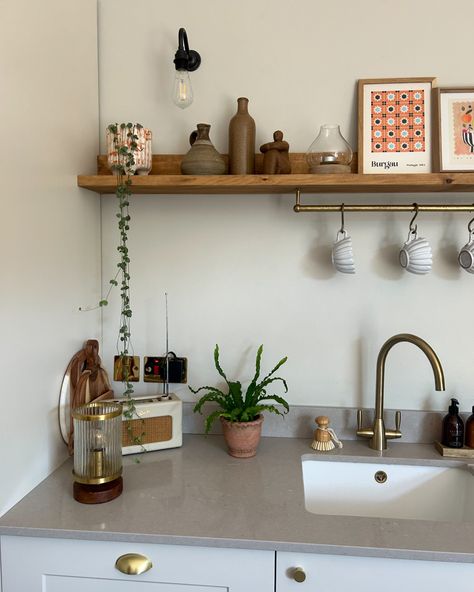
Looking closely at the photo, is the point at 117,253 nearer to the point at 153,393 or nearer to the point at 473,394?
the point at 153,393

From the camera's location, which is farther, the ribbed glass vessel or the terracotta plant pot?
the terracotta plant pot

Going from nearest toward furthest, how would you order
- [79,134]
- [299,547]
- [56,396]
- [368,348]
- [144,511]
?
[299,547] < [144,511] < [56,396] < [79,134] < [368,348]

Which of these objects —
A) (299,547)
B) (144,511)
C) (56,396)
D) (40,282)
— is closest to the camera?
(299,547)

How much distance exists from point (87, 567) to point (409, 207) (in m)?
1.30

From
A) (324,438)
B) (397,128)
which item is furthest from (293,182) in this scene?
(324,438)

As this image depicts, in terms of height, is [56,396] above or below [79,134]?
below

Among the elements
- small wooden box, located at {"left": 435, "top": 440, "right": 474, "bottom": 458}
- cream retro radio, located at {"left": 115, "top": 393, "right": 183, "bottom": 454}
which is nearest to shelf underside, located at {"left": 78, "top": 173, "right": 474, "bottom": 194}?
cream retro radio, located at {"left": 115, "top": 393, "right": 183, "bottom": 454}

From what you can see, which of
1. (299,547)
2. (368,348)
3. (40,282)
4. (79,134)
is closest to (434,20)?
(368,348)

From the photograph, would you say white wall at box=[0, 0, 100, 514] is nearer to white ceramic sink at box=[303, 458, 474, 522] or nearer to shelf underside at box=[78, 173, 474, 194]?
shelf underside at box=[78, 173, 474, 194]

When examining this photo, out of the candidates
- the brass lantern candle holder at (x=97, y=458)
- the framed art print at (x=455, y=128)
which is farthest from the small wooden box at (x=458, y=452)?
the brass lantern candle holder at (x=97, y=458)

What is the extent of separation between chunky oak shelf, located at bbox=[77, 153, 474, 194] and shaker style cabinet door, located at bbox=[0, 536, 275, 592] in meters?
0.96

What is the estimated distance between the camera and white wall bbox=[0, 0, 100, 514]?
3.86 feet

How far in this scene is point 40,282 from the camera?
4.33 ft

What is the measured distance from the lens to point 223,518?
1.18 meters
